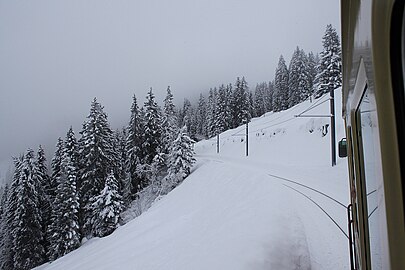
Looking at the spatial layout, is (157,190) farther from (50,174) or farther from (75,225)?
(50,174)

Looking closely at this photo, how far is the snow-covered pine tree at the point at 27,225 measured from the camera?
32.1 metres

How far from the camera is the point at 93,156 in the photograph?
132 feet

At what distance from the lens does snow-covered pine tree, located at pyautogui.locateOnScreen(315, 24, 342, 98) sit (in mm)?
47406

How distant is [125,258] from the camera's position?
29.2ft

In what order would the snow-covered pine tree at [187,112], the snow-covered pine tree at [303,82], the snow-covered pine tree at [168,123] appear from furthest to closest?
the snow-covered pine tree at [187,112]
the snow-covered pine tree at [303,82]
the snow-covered pine tree at [168,123]

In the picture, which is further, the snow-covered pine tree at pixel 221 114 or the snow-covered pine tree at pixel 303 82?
the snow-covered pine tree at pixel 221 114

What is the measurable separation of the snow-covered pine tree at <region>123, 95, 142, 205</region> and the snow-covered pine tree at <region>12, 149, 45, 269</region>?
40.2 feet

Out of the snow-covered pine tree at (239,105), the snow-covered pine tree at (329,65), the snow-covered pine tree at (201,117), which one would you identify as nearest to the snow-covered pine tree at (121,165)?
the snow-covered pine tree at (239,105)

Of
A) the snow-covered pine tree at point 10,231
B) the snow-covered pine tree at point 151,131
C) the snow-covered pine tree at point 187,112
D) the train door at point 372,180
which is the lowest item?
the snow-covered pine tree at point 10,231

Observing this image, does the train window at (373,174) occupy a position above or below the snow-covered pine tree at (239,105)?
below

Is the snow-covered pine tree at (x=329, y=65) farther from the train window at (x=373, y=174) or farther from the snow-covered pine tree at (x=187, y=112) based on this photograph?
the snow-covered pine tree at (x=187, y=112)

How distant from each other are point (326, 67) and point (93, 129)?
34532 millimetres

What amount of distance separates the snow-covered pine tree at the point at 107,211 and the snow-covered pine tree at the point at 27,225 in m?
6.37

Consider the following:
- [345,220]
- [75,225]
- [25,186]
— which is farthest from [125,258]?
[25,186]
